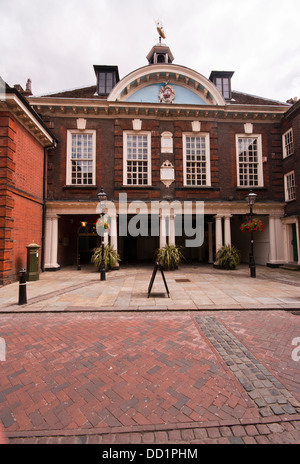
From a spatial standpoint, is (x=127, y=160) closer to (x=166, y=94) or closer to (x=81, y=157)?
(x=81, y=157)

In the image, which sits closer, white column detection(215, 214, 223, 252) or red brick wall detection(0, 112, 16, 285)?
red brick wall detection(0, 112, 16, 285)

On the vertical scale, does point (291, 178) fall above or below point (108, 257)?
above

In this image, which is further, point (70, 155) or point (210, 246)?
point (210, 246)

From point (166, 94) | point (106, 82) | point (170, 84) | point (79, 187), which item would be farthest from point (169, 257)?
point (106, 82)

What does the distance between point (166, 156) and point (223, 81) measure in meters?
8.07

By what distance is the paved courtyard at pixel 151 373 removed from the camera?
2.02 meters

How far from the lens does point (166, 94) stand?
13656mm

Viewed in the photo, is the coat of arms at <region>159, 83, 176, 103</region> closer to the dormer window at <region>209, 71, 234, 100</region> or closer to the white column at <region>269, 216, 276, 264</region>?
the dormer window at <region>209, 71, 234, 100</region>

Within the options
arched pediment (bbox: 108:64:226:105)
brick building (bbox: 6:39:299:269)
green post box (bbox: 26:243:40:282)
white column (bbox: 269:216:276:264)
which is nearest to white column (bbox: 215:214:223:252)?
brick building (bbox: 6:39:299:269)

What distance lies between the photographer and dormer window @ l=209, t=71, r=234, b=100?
1515cm

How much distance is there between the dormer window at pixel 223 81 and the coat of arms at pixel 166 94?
412 cm

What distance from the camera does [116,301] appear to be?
6.28m

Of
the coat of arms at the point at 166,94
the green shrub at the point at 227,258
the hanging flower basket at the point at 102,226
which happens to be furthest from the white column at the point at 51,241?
the coat of arms at the point at 166,94

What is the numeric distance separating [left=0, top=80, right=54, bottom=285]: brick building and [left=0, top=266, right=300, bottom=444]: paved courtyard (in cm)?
425
